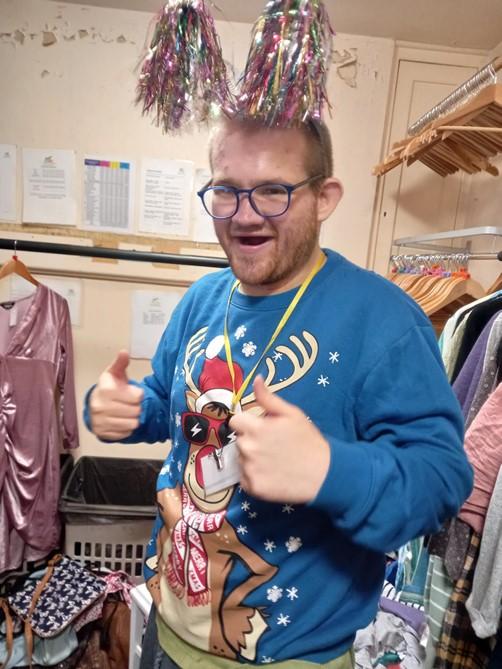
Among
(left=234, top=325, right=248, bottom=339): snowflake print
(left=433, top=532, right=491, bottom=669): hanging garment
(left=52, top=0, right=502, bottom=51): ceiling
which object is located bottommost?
(left=433, top=532, right=491, bottom=669): hanging garment

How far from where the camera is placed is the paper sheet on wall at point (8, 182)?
174 cm

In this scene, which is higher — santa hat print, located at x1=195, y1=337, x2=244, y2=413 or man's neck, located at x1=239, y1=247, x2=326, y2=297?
man's neck, located at x1=239, y1=247, x2=326, y2=297

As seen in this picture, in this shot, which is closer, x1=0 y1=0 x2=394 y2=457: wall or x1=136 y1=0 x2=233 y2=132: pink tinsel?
x1=136 y1=0 x2=233 y2=132: pink tinsel

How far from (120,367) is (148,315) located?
4.02 feet

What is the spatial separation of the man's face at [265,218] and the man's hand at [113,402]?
0.85 ft

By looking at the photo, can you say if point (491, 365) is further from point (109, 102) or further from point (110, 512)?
point (109, 102)

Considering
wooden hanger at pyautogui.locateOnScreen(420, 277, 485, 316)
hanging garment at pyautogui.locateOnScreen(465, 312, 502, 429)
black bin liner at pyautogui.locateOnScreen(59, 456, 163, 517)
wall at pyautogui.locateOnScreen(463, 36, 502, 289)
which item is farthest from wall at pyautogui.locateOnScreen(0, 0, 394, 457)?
hanging garment at pyautogui.locateOnScreen(465, 312, 502, 429)

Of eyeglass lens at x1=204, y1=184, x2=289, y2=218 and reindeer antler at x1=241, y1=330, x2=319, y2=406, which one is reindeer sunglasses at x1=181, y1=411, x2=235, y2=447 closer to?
reindeer antler at x1=241, y1=330, x2=319, y2=406

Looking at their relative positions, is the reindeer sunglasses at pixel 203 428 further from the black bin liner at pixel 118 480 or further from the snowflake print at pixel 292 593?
the black bin liner at pixel 118 480

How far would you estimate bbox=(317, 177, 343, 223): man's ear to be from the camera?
2.23ft

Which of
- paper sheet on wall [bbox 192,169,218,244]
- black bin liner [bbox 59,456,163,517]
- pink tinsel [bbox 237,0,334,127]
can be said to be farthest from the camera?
black bin liner [bbox 59,456,163,517]

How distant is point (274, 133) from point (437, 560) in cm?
98

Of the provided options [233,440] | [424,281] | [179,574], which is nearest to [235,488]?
[233,440]

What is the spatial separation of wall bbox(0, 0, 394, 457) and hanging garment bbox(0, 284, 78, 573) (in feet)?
1.03
